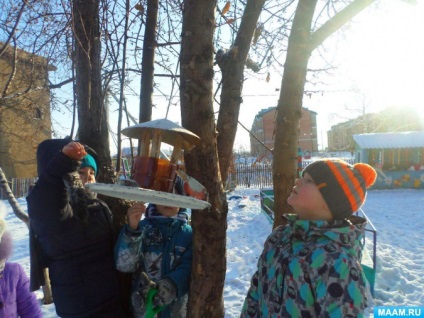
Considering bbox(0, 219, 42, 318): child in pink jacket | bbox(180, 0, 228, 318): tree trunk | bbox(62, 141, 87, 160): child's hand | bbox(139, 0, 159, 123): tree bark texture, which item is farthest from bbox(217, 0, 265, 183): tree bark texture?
bbox(0, 219, 42, 318): child in pink jacket

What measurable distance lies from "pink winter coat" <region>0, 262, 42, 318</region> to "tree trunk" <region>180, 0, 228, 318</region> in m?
1.11

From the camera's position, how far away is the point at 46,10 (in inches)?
133

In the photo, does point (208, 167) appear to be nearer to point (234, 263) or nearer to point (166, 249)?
point (166, 249)

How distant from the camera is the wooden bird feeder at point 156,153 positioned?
51.6 inches

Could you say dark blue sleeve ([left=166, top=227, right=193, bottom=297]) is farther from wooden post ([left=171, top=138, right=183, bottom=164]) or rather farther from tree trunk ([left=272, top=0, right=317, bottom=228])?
tree trunk ([left=272, top=0, right=317, bottom=228])

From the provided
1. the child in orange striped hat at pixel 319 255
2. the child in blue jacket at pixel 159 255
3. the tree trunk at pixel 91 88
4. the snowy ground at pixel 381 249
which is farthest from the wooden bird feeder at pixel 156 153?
the snowy ground at pixel 381 249

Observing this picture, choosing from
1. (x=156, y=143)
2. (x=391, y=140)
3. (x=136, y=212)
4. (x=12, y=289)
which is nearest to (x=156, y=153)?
(x=156, y=143)

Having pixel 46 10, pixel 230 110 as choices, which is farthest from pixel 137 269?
pixel 46 10

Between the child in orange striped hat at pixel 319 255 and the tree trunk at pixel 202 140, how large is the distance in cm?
25

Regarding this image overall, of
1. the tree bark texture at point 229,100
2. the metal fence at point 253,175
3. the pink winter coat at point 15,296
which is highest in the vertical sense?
the tree bark texture at point 229,100

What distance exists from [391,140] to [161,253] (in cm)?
1539

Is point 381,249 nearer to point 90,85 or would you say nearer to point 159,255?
point 159,255

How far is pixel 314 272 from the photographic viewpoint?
1315mm

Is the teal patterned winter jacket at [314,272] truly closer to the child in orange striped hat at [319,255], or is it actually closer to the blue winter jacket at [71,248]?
the child in orange striped hat at [319,255]
